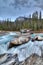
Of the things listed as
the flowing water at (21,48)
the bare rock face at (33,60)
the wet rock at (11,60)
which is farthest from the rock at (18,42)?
the bare rock face at (33,60)

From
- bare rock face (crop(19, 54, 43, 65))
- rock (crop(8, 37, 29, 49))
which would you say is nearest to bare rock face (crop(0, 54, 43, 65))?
bare rock face (crop(19, 54, 43, 65))

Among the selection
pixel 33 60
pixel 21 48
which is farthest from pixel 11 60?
pixel 33 60

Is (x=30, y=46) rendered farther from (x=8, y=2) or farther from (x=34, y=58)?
(x=8, y=2)

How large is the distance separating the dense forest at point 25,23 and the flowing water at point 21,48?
0.13m

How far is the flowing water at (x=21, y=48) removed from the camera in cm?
174

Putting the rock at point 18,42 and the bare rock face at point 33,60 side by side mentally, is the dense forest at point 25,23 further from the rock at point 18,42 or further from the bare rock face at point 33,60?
the bare rock face at point 33,60

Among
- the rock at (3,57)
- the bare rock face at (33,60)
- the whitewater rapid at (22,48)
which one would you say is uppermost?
the whitewater rapid at (22,48)

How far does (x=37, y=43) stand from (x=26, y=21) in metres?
0.42

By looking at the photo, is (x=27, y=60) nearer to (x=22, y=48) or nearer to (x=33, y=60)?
(x=33, y=60)

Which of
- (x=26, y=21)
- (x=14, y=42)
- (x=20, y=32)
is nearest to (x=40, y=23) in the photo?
(x=26, y=21)

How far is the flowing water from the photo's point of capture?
1737 millimetres

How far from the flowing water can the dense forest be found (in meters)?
0.13

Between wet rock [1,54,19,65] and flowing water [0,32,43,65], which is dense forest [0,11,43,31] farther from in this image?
wet rock [1,54,19,65]

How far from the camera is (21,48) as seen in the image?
5.89 feet
